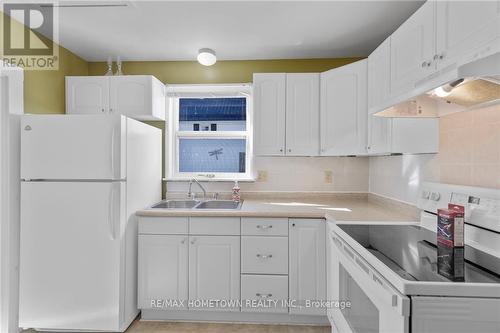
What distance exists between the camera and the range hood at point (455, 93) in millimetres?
922

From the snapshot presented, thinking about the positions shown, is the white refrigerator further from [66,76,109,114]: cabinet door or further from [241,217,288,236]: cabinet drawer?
[241,217,288,236]: cabinet drawer

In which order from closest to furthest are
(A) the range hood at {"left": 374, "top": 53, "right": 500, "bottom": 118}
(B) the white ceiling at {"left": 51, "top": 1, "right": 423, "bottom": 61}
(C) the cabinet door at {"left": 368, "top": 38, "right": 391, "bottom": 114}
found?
(A) the range hood at {"left": 374, "top": 53, "right": 500, "bottom": 118} → (C) the cabinet door at {"left": 368, "top": 38, "right": 391, "bottom": 114} → (B) the white ceiling at {"left": 51, "top": 1, "right": 423, "bottom": 61}

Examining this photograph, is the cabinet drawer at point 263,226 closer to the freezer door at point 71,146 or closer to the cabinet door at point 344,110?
the cabinet door at point 344,110

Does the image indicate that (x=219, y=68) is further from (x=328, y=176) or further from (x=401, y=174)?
(x=401, y=174)

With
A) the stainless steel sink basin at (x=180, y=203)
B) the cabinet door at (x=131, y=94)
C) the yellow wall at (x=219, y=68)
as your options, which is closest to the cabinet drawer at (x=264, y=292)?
the stainless steel sink basin at (x=180, y=203)

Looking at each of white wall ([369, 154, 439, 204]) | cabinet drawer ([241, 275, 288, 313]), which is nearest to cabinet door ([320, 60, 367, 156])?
white wall ([369, 154, 439, 204])

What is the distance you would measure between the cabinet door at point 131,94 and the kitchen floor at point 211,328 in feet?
5.87

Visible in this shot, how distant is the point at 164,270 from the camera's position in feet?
6.91

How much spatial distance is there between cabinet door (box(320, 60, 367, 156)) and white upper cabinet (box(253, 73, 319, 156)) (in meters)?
0.09

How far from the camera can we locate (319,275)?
2.06m

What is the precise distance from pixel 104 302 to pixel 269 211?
1.33 m

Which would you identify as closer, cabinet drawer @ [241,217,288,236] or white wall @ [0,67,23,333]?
white wall @ [0,67,23,333]

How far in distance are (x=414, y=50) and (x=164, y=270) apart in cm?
219

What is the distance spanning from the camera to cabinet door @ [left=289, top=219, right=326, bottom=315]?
2057 millimetres
